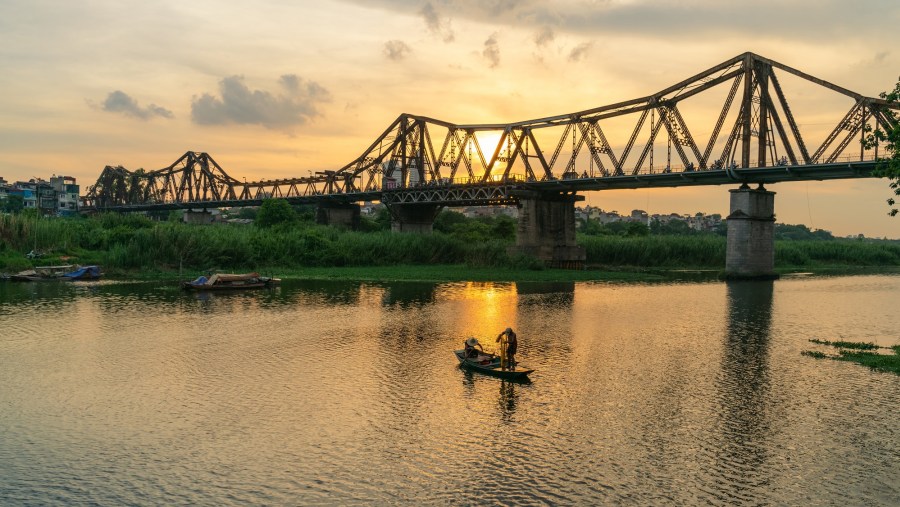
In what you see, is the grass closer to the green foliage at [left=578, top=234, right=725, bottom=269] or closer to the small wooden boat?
the small wooden boat

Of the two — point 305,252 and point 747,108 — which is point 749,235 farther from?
point 305,252

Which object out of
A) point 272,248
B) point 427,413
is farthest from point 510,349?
point 272,248

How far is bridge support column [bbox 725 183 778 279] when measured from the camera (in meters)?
77.9

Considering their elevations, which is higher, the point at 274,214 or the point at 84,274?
the point at 274,214

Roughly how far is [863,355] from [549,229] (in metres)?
68.5

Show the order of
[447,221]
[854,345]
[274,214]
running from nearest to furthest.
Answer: [854,345] < [274,214] < [447,221]

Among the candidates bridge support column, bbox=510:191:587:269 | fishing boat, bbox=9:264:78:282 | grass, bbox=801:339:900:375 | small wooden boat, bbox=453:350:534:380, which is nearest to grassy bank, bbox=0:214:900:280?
fishing boat, bbox=9:264:78:282

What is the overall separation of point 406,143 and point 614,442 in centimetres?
12843

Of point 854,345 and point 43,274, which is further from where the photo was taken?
point 43,274

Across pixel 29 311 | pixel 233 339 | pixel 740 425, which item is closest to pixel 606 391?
pixel 740 425

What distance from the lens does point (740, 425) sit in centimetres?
2056

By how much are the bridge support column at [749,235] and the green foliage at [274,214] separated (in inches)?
2493

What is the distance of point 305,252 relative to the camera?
81.8 meters

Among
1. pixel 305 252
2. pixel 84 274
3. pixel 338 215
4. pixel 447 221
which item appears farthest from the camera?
pixel 447 221
